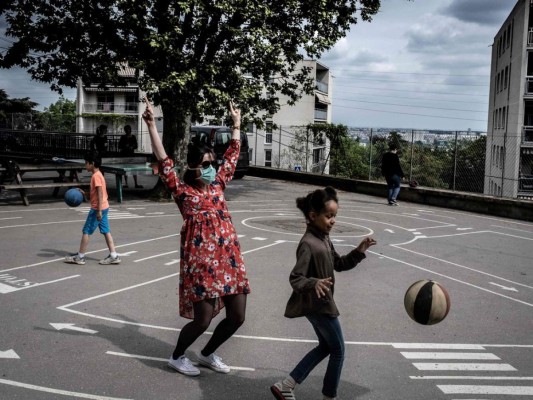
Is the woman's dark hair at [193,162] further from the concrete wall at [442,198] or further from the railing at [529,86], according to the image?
the railing at [529,86]

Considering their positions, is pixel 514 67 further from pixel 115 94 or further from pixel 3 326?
pixel 115 94

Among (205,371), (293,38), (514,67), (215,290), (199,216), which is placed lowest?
(205,371)

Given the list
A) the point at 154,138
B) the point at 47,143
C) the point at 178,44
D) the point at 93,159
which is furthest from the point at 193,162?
the point at 47,143

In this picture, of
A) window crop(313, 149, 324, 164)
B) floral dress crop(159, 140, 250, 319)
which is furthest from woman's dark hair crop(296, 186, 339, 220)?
window crop(313, 149, 324, 164)

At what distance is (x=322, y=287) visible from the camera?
A: 14.2 feet

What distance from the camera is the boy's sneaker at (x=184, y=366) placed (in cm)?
538

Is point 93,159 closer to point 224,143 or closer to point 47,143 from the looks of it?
point 224,143

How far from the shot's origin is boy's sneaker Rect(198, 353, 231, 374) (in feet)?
18.1

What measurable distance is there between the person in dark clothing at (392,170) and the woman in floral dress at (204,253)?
47.0 ft

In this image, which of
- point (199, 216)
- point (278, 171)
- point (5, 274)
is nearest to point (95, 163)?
point (5, 274)

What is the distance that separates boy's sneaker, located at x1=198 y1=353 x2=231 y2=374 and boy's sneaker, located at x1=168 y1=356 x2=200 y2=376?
15 cm

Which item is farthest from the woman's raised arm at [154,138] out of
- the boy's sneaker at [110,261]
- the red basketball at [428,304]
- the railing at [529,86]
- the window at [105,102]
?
the window at [105,102]

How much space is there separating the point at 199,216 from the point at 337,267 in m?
1.22

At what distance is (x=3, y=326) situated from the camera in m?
6.64
